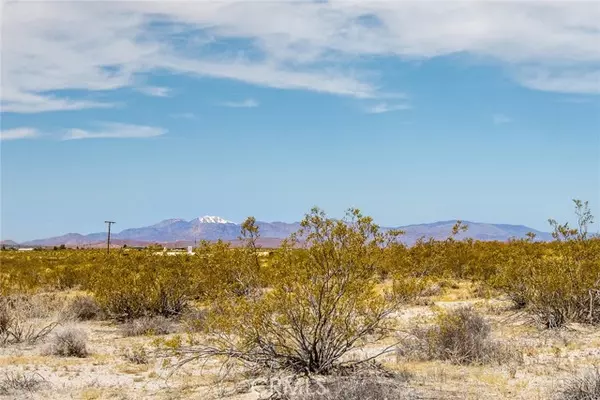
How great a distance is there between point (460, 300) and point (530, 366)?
1114cm

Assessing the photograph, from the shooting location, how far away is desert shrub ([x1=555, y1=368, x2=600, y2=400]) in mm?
8374

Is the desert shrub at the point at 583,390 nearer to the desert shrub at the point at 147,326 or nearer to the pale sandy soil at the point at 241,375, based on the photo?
the pale sandy soil at the point at 241,375

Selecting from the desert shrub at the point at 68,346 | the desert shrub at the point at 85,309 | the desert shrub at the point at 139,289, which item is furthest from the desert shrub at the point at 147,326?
the desert shrub at the point at 68,346

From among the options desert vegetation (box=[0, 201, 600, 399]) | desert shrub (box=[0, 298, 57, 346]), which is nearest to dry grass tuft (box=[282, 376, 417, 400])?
desert vegetation (box=[0, 201, 600, 399])

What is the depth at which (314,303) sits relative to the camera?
9930mm

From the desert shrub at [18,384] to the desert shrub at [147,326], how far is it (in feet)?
19.0

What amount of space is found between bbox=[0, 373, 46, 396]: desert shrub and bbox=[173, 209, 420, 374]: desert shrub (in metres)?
2.48

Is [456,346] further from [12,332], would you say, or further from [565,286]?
[12,332]

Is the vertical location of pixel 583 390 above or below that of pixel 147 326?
above

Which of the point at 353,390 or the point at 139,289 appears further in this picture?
the point at 139,289

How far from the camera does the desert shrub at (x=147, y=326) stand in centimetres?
1668

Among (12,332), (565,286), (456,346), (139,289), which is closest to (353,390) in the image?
(456,346)

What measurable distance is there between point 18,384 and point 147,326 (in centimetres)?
683

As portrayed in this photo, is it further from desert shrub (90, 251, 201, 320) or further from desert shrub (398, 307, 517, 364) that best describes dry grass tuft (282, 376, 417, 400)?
desert shrub (90, 251, 201, 320)
